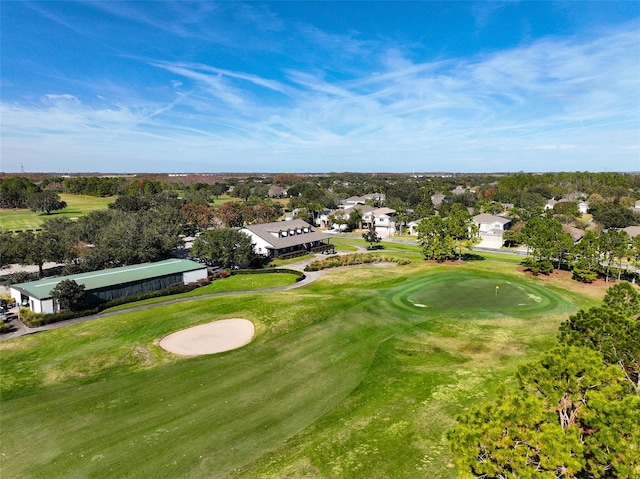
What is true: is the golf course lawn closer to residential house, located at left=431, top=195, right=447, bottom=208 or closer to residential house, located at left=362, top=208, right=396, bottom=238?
residential house, located at left=362, top=208, right=396, bottom=238

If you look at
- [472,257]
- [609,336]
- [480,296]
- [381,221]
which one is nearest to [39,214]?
[381,221]

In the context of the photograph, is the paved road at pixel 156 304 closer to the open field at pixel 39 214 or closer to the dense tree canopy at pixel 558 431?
the dense tree canopy at pixel 558 431

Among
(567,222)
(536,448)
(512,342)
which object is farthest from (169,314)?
(567,222)

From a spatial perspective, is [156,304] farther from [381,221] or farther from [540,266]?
[381,221]

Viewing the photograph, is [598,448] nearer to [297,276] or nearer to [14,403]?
[14,403]

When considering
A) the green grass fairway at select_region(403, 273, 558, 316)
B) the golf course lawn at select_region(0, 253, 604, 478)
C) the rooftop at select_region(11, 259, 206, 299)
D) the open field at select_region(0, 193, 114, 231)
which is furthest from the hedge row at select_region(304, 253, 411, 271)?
the open field at select_region(0, 193, 114, 231)

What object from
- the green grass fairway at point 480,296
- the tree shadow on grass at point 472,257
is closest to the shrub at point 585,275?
the green grass fairway at point 480,296
